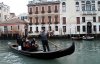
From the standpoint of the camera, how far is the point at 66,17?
133ft

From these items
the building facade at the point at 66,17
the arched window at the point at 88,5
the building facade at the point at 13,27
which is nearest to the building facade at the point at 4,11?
the building facade at the point at 13,27

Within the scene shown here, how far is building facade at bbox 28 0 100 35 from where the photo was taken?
39.4m

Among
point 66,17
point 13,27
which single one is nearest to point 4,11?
point 13,27

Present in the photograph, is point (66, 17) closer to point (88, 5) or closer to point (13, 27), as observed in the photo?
point (88, 5)

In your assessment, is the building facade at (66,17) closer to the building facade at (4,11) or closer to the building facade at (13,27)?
the building facade at (13,27)

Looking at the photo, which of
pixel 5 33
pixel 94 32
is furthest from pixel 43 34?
pixel 5 33

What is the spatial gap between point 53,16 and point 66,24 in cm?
246

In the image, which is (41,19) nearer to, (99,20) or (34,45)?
(99,20)

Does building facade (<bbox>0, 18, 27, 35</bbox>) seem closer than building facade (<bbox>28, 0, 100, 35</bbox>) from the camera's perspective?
No

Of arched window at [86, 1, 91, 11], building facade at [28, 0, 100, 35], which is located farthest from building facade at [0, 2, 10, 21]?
arched window at [86, 1, 91, 11]

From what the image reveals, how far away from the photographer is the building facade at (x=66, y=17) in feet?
129

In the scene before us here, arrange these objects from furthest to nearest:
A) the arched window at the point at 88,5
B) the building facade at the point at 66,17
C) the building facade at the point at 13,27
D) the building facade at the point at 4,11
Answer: the building facade at the point at 4,11 < the building facade at the point at 13,27 < the arched window at the point at 88,5 < the building facade at the point at 66,17

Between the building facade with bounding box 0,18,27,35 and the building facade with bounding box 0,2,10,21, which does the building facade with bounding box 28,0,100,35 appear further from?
the building facade with bounding box 0,2,10,21

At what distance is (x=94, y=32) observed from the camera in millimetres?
38781
